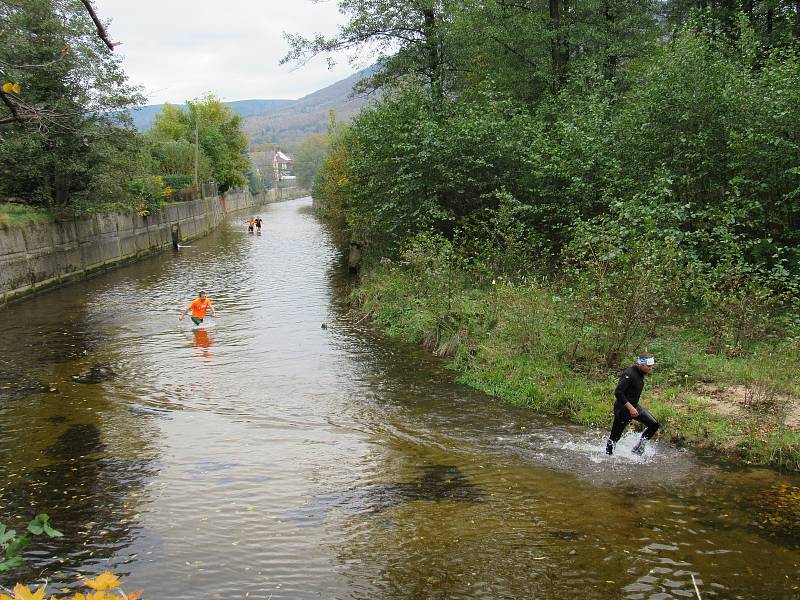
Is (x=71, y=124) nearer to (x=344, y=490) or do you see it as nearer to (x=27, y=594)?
(x=344, y=490)

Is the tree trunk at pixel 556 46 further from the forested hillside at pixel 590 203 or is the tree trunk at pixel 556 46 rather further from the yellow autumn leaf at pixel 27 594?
the yellow autumn leaf at pixel 27 594

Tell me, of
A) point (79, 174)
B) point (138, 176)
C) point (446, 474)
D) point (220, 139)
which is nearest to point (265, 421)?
point (446, 474)

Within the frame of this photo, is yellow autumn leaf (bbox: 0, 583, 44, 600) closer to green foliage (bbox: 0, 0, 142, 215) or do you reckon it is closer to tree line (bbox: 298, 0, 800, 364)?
tree line (bbox: 298, 0, 800, 364)

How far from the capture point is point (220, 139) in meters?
65.8

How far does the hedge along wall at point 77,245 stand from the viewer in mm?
22609

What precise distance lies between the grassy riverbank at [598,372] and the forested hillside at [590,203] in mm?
41

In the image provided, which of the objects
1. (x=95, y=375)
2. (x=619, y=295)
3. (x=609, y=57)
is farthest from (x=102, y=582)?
(x=609, y=57)

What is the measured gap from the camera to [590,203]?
17.0 meters

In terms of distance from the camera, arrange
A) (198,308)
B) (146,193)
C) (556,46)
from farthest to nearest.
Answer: (146,193) → (556,46) → (198,308)

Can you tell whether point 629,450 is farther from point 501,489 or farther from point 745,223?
point 745,223

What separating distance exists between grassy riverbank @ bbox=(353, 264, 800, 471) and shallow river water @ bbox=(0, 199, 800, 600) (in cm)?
52

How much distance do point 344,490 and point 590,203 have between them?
1168 cm

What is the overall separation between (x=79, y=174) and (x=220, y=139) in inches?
1649

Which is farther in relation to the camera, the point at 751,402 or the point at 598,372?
the point at 598,372
